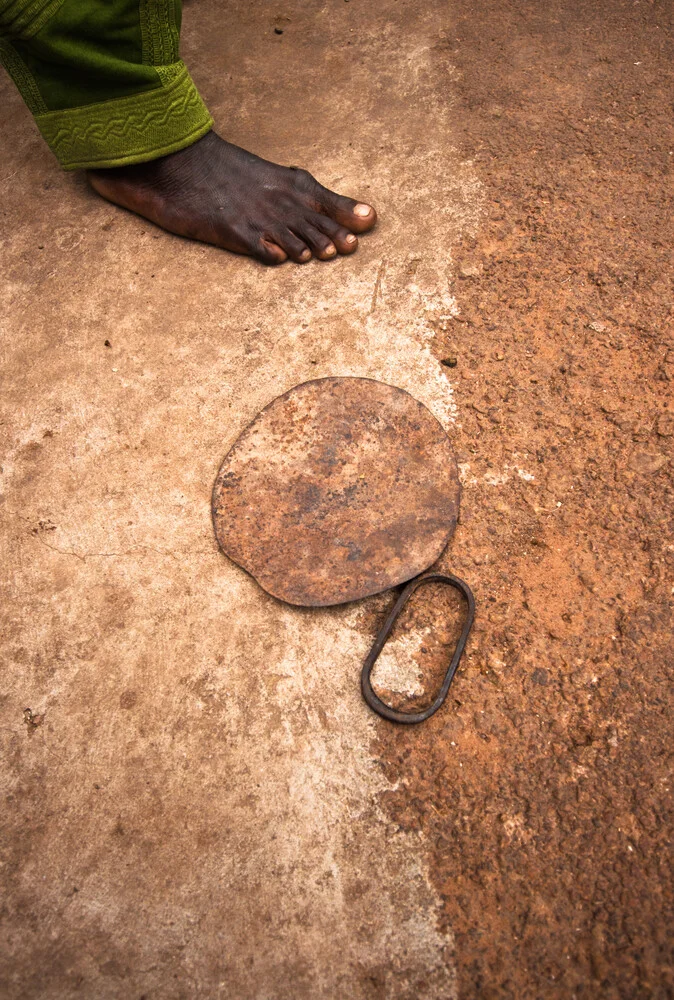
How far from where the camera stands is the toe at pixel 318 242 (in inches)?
73.0

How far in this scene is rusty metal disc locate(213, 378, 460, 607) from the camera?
143 centimetres

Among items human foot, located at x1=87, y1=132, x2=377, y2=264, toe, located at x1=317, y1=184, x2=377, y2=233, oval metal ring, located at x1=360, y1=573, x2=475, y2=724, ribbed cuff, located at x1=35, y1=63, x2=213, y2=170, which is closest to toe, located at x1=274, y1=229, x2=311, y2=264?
human foot, located at x1=87, y1=132, x2=377, y2=264

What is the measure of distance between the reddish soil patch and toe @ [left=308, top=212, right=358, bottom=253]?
297 mm

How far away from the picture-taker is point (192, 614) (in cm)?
145

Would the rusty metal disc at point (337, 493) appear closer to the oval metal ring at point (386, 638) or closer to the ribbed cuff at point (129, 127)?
the oval metal ring at point (386, 638)

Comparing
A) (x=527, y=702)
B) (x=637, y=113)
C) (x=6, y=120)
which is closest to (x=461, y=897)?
(x=527, y=702)

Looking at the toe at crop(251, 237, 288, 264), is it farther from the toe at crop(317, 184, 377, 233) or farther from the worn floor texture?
the toe at crop(317, 184, 377, 233)

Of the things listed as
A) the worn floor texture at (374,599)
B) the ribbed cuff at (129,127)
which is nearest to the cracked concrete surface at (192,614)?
the worn floor texture at (374,599)

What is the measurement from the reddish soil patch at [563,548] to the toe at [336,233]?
30 centimetres

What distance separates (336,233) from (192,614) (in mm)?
1055

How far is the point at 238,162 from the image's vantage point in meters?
1.96

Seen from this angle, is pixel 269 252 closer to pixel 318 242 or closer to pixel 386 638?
pixel 318 242

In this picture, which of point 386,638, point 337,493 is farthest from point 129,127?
point 386,638

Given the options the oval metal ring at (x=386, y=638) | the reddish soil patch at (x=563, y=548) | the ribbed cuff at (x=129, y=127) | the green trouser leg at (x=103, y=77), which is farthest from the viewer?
the ribbed cuff at (x=129, y=127)
